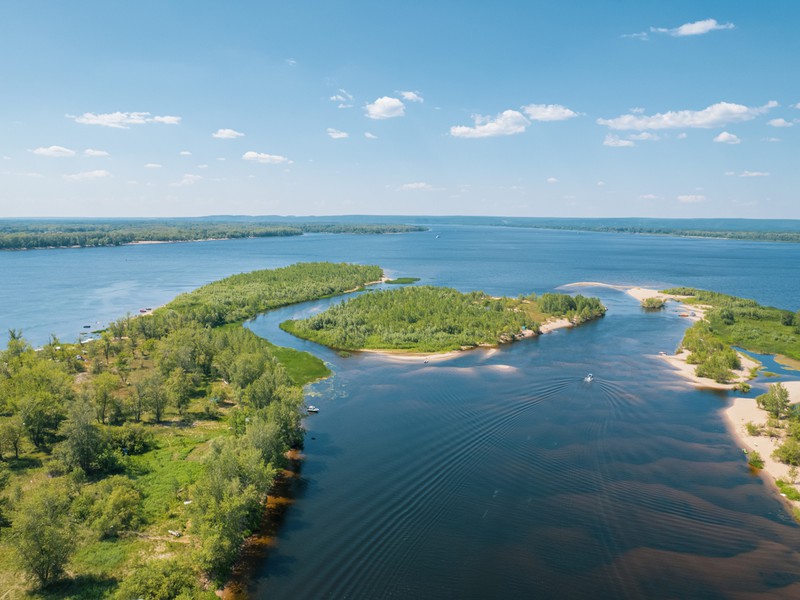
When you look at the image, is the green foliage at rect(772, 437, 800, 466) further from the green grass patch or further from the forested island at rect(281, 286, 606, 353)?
the forested island at rect(281, 286, 606, 353)

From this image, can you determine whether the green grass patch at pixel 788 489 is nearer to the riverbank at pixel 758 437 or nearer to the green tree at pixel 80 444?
the riverbank at pixel 758 437

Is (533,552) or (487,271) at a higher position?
(487,271)

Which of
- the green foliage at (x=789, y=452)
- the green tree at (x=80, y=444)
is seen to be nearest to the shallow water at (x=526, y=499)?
the green foliage at (x=789, y=452)

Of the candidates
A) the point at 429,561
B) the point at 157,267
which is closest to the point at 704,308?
the point at 429,561

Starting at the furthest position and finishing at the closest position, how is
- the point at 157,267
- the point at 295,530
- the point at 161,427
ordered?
the point at 157,267, the point at 161,427, the point at 295,530

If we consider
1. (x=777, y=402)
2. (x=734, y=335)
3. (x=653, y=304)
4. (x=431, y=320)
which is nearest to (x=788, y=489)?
(x=777, y=402)

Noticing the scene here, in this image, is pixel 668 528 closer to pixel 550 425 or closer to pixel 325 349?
pixel 550 425

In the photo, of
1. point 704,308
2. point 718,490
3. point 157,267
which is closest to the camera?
point 718,490

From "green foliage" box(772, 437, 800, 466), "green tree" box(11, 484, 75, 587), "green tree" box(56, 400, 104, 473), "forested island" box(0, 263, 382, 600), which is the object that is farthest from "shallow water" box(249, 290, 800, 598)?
"green tree" box(56, 400, 104, 473)
